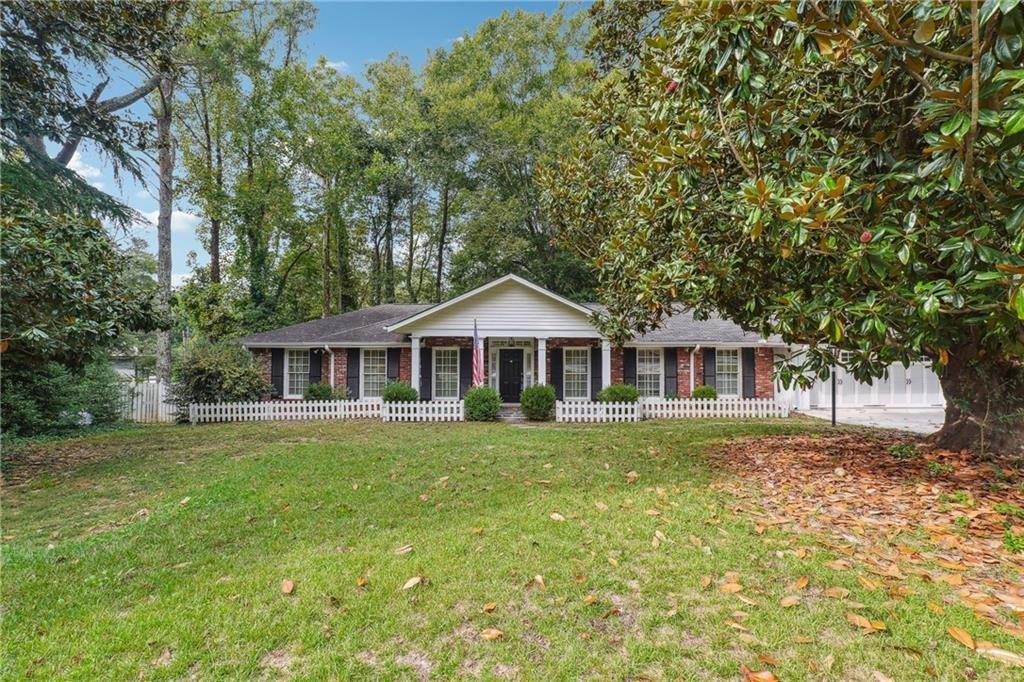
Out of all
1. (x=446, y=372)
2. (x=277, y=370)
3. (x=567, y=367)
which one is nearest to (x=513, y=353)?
(x=567, y=367)

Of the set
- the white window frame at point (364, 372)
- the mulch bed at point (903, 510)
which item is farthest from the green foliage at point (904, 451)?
the white window frame at point (364, 372)

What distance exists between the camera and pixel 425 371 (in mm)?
16719

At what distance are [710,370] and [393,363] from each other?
10.9m

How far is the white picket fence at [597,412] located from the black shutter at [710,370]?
3.35 metres

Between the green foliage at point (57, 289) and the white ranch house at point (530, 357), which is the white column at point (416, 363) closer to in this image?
the white ranch house at point (530, 357)

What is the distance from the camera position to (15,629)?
288cm

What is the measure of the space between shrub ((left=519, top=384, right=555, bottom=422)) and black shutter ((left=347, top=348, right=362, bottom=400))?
6.14m

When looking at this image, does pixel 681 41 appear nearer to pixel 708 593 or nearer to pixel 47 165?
pixel 708 593

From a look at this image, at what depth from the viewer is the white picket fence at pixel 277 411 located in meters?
13.7

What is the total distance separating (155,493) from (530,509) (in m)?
4.98

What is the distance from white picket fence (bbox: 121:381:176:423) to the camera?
14.5 metres

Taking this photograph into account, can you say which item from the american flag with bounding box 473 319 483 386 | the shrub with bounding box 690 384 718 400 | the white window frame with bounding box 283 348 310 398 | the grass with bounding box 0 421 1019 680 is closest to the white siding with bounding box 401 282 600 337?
the american flag with bounding box 473 319 483 386

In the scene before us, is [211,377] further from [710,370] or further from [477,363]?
[710,370]

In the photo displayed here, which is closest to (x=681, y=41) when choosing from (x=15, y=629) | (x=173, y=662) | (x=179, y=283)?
(x=173, y=662)
